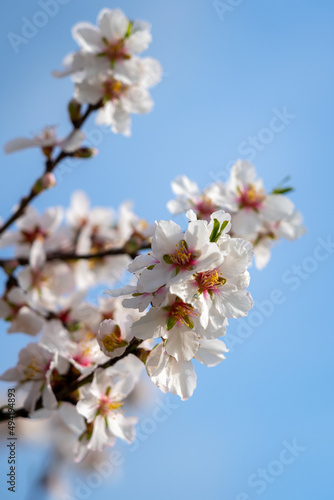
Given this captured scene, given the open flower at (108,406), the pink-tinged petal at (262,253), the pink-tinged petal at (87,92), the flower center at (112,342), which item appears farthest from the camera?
the pink-tinged petal at (262,253)

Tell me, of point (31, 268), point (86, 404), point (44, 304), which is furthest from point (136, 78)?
point (86, 404)

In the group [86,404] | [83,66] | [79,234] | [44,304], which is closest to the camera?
[86,404]

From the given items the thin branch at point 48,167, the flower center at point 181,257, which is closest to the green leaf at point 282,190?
the thin branch at point 48,167

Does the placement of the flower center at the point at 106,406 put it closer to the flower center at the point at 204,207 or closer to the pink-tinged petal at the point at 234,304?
the pink-tinged petal at the point at 234,304

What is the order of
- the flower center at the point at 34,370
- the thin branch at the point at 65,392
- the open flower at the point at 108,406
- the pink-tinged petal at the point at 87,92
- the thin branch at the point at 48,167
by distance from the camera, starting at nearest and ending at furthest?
the thin branch at the point at 65,392 < the open flower at the point at 108,406 < the flower center at the point at 34,370 < the pink-tinged petal at the point at 87,92 < the thin branch at the point at 48,167

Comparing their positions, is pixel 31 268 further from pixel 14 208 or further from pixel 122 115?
pixel 122 115

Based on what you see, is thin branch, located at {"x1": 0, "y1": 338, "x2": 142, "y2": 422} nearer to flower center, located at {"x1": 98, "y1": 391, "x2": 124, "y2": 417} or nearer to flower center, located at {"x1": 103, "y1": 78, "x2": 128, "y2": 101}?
flower center, located at {"x1": 98, "y1": 391, "x2": 124, "y2": 417}

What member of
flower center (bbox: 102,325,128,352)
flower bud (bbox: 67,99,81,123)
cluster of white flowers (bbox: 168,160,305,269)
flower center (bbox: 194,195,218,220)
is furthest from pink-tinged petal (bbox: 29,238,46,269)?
flower center (bbox: 102,325,128,352)
